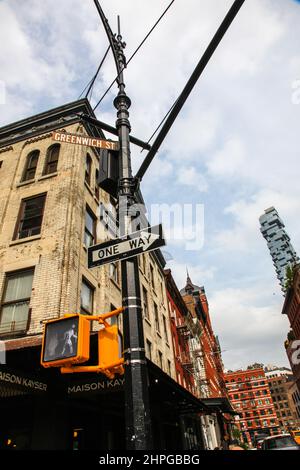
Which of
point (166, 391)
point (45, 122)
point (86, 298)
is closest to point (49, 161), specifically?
point (45, 122)

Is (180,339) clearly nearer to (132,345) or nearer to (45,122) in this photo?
(45,122)

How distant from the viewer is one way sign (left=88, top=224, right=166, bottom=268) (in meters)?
3.86

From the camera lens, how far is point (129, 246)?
3947mm

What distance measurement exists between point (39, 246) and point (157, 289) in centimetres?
1425

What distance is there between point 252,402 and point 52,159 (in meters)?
132

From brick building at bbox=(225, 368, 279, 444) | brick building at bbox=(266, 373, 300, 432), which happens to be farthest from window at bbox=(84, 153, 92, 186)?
brick building at bbox=(266, 373, 300, 432)

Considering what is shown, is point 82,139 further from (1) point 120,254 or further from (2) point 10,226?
(2) point 10,226

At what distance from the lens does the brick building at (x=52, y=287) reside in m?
8.66

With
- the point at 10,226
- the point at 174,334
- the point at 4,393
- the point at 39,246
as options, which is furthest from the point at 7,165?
the point at 174,334

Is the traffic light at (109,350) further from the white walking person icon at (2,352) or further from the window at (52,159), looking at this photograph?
the window at (52,159)

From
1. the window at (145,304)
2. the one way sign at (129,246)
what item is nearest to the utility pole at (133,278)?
the one way sign at (129,246)

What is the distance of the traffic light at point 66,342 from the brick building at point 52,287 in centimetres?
387

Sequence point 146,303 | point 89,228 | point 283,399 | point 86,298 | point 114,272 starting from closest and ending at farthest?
point 86,298 → point 89,228 → point 114,272 → point 146,303 → point 283,399

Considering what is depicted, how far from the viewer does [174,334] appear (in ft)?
89.9
